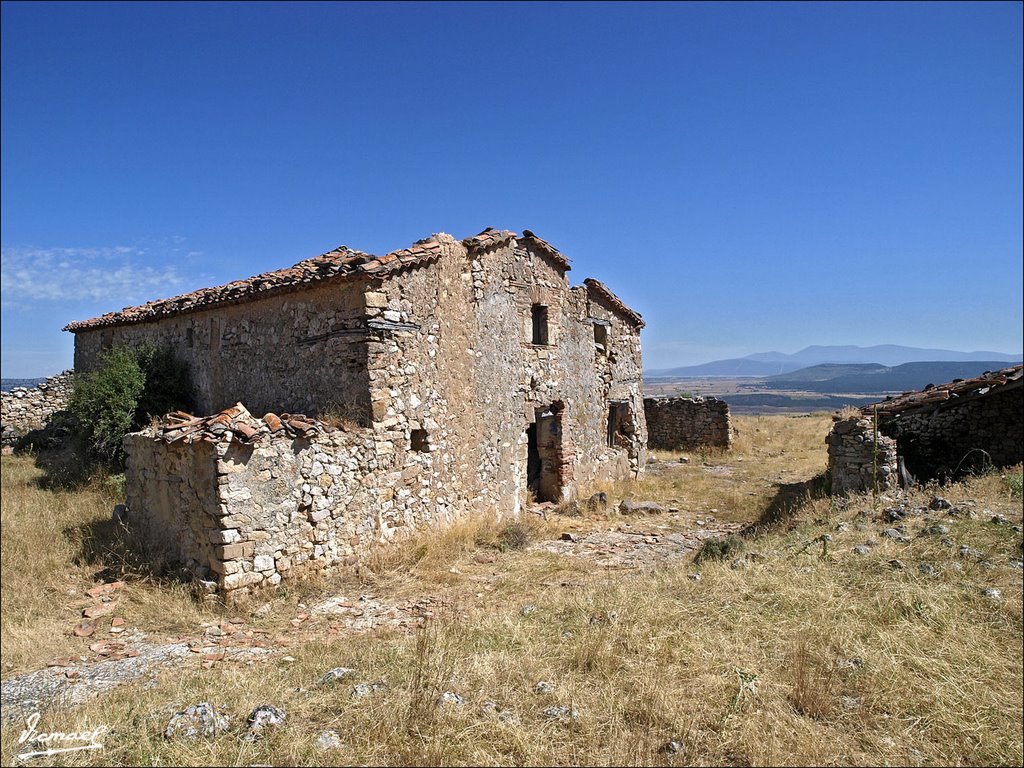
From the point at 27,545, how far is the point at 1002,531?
9686 millimetres

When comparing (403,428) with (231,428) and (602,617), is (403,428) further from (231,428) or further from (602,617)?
(602,617)

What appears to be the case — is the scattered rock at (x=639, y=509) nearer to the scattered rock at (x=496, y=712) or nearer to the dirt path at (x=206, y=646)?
the dirt path at (x=206, y=646)

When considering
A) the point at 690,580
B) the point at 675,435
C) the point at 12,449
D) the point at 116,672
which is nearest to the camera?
the point at 116,672

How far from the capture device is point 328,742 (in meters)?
4.02

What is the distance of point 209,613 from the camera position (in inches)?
272

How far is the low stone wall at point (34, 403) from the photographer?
16500 millimetres

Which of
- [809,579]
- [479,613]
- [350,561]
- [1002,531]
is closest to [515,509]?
[350,561]

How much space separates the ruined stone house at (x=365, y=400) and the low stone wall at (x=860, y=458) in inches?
215

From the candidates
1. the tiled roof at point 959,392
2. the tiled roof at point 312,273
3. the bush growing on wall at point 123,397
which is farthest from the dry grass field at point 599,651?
the tiled roof at point 312,273

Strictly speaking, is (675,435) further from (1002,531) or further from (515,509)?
(1002,531)

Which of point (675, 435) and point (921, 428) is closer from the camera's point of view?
point (921, 428)

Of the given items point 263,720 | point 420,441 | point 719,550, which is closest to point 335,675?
point 263,720

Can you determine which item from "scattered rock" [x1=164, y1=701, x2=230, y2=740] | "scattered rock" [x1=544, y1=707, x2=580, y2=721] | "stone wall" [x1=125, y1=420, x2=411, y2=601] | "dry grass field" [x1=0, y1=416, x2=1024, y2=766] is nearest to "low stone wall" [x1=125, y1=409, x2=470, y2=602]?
"stone wall" [x1=125, y1=420, x2=411, y2=601]

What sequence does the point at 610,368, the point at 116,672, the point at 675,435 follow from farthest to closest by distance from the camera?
1. the point at 675,435
2. the point at 610,368
3. the point at 116,672
